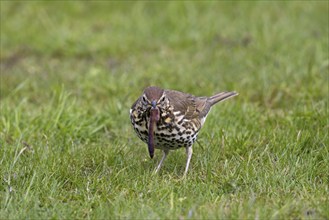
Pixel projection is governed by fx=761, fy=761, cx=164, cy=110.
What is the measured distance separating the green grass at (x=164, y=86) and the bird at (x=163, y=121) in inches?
11.3

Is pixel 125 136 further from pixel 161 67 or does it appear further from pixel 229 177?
pixel 161 67

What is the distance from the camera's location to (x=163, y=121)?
6.40 metres

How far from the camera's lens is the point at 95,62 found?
35.8 ft

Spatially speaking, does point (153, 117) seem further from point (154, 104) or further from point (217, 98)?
point (217, 98)

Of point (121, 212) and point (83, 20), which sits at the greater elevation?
point (83, 20)

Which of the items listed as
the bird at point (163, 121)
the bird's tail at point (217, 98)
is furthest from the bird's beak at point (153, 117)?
the bird's tail at point (217, 98)

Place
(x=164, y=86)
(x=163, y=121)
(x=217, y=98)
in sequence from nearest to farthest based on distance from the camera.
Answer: (x=163, y=121) → (x=217, y=98) → (x=164, y=86)

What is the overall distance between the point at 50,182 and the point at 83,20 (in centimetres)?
670

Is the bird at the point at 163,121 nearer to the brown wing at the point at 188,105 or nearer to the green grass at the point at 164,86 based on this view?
the brown wing at the point at 188,105

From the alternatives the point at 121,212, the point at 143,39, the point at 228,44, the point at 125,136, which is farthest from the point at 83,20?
the point at 121,212

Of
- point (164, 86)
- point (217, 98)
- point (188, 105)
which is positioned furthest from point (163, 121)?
point (164, 86)

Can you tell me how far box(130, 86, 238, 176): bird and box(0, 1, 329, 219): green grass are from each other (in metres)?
0.29

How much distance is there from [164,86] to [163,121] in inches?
125

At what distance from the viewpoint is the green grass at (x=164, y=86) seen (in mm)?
5848
